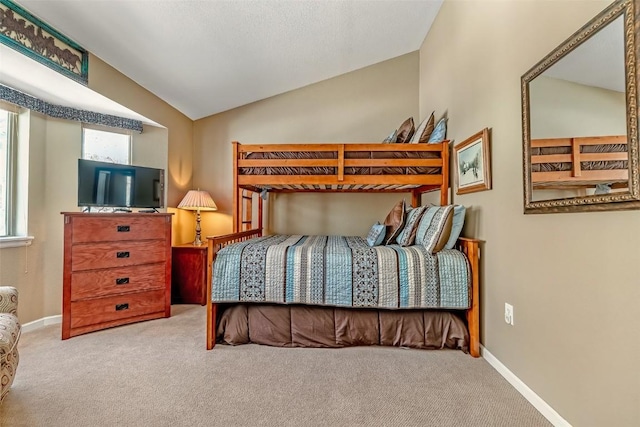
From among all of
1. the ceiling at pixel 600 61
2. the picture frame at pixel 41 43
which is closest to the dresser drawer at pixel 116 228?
the picture frame at pixel 41 43

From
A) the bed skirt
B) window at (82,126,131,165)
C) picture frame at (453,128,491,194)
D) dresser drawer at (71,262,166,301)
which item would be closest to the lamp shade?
window at (82,126,131,165)

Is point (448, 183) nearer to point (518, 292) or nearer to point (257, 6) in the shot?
point (518, 292)

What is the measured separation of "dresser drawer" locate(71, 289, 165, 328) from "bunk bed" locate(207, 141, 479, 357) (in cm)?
89

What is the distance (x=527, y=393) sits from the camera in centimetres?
154

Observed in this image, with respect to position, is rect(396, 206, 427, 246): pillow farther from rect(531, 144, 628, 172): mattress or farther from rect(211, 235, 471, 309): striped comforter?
rect(531, 144, 628, 172): mattress

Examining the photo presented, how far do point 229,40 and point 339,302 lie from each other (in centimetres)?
244

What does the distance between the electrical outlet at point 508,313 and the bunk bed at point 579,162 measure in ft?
2.48

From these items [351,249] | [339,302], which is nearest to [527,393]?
[339,302]

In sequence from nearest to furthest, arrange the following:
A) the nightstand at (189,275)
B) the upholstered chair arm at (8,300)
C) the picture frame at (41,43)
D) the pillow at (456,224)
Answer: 1. the upholstered chair arm at (8,300)
2. the picture frame at (41,43)
3. the pillow at (456,224)
4. the nightstand at (189,275)

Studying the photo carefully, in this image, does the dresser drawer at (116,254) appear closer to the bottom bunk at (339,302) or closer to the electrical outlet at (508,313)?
the bottom bunk at (339,302)

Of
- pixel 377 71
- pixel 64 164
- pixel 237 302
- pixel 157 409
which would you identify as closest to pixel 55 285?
pixel 64 164

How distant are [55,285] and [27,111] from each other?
5.25ft

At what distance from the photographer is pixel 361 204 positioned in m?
3.74

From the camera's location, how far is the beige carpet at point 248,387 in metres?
1.39
